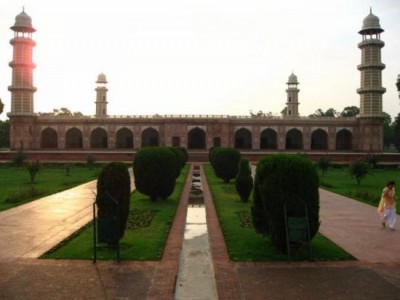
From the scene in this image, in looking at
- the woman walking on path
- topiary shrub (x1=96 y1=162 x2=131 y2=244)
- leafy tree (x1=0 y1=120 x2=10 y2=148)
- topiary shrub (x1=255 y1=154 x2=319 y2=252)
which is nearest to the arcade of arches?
leafy tree (x1=0 y1=120 x2=10 y2=148)

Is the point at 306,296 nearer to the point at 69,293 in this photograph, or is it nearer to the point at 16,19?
the point at 69,293

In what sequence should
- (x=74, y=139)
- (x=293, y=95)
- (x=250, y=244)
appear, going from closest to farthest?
(x=250, y=244) < (x=74, y=139) < (x=293, y=95)

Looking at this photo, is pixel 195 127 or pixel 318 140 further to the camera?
pixel 318 140

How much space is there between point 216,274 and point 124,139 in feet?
126

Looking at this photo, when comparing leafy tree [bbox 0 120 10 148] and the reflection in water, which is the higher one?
leafy tree [bbox 0 120 10 148]

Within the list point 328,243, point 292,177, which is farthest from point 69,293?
point 328,243

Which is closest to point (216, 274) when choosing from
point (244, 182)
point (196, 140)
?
point (244, 182)

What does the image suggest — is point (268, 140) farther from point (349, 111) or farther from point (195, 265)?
point (195, 265)

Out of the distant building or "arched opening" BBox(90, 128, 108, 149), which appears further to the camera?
"arched opening" BBox(90, 128, 108, 149)

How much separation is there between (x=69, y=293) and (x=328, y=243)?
414 centimetres

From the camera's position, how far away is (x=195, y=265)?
5801 millimetres

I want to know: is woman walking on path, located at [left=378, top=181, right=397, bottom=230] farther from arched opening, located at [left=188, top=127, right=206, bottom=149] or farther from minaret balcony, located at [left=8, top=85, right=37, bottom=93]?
minaret balcony, located at [left=8, top=85, right=37, bottom=93]

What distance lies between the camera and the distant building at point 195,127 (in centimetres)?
3738

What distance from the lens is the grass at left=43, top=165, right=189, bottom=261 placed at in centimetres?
614
